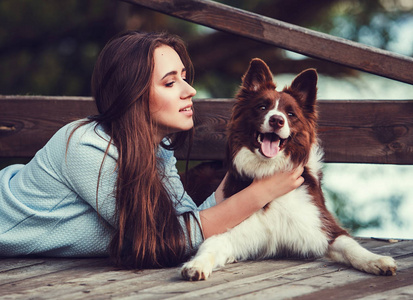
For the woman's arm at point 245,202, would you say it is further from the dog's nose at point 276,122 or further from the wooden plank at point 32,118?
the wooden plank at point 32,118

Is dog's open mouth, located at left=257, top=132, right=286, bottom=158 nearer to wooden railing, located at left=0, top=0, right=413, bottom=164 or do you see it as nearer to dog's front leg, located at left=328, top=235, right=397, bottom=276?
dog's front leg, located at left=328, top=235, right=397, bottom=276

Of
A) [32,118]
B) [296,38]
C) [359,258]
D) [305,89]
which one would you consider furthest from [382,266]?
[32,118]

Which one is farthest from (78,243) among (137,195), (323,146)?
(323,146)

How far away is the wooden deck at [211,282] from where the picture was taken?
212cm

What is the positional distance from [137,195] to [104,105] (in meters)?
0.53

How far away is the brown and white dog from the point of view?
2.68 metres

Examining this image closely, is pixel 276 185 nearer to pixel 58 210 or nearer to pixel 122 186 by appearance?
pixel 122 186

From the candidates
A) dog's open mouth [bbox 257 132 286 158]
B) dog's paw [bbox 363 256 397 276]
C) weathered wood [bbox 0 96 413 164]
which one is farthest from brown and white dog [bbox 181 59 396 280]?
weathered wood [bbox 0 96 413 164]

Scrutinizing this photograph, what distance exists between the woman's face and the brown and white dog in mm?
288

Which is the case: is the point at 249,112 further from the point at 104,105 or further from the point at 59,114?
the point at 59,114

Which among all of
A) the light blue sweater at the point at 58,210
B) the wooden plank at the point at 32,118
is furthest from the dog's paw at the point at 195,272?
the wooden plank at the point at 32,118

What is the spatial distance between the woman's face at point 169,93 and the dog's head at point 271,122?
0.29m

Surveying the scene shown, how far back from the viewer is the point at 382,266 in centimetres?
238

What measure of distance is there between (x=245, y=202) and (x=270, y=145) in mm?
311
